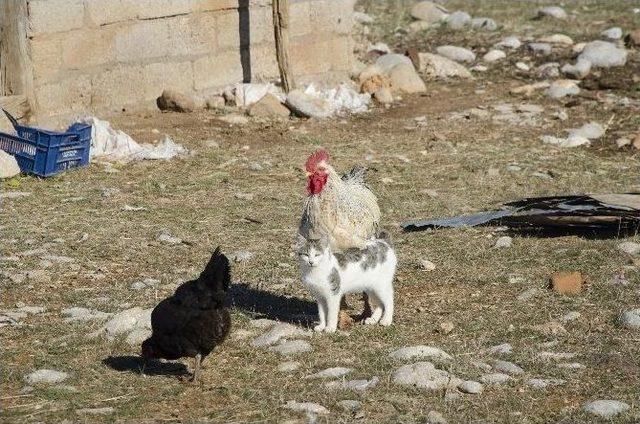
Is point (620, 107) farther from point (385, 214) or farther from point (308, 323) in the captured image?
point (308, 323)

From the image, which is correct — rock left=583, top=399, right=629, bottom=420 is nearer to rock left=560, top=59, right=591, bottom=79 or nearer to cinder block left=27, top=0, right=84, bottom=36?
cinder block left=27, top=0, right=84, bottom=36

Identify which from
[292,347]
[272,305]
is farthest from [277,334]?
[272,305]

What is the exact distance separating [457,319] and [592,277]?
1.26 meters

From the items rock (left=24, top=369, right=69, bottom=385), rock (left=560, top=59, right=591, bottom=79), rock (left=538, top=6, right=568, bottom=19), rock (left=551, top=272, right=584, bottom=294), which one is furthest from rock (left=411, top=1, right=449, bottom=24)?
rock (left=24, top=369, right=69, bottom=385)

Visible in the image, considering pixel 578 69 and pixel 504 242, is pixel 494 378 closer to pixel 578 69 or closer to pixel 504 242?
pixel 504 242

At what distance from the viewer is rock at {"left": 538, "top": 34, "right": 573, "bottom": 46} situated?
17.4 m

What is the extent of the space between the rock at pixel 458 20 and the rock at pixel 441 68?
2.80 meters

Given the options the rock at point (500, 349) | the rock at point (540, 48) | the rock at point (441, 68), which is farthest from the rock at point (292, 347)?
the rock at point (540, 48)

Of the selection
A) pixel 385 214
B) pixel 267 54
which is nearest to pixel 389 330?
pixel 385 214

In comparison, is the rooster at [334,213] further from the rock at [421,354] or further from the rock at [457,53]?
the rock at [457,53]

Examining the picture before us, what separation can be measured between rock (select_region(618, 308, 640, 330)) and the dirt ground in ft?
0.35

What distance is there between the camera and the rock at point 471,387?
5758mm

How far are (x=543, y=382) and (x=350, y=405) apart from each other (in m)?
1.06

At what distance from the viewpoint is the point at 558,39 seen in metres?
17.4
